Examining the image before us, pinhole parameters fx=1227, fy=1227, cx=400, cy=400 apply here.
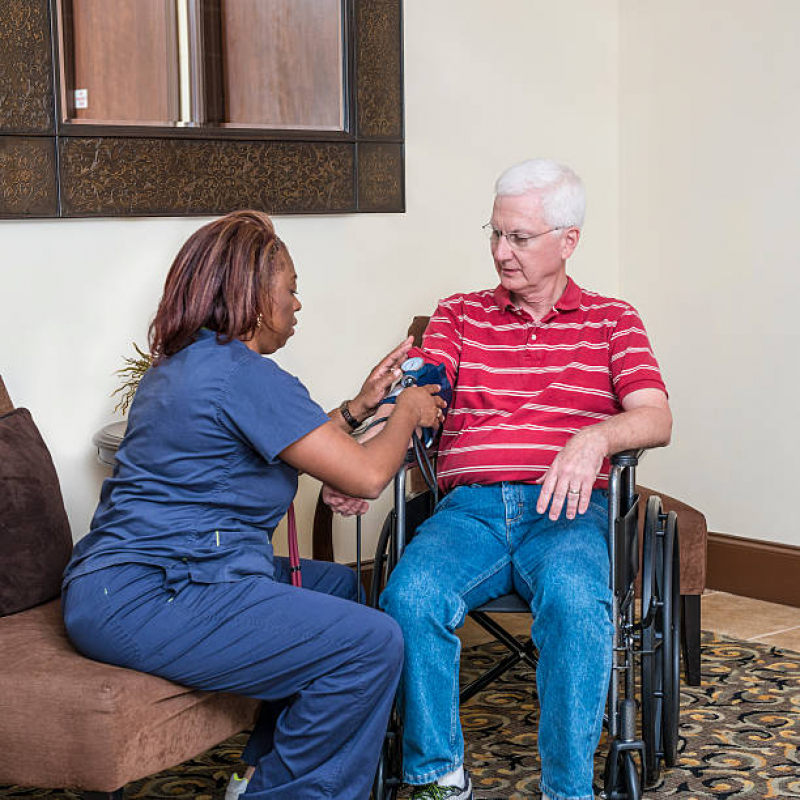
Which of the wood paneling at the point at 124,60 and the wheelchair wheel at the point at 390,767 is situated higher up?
the wood paneling at the point at 124,60

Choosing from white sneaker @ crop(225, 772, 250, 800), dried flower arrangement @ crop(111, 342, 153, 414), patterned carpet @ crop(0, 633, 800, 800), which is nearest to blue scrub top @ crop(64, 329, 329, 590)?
white sneaker @ crop(225, 772, 250, 800)

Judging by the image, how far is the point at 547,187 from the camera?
2551 mm

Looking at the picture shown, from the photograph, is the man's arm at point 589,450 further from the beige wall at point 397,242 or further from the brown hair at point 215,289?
the beige wall at point 397,242


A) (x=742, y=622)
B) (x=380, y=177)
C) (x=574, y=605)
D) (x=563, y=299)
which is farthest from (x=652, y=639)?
(x=380, y=177)

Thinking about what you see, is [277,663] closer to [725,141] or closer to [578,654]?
[578,654]

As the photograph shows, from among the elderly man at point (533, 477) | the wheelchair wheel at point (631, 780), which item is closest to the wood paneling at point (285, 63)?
the elderly man at point (533, 477)

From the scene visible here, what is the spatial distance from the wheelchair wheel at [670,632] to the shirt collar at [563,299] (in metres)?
0.48

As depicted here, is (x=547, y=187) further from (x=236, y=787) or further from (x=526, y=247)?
(x=236, y=787)

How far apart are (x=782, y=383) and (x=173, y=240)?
6.07ft

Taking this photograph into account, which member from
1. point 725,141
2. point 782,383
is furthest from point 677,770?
point 725,141

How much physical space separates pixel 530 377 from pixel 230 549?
0.80 m

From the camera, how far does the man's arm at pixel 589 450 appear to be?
86.7 inches

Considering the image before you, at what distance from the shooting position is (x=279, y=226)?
3354 mm

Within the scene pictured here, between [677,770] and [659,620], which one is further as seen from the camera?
[677,770]
